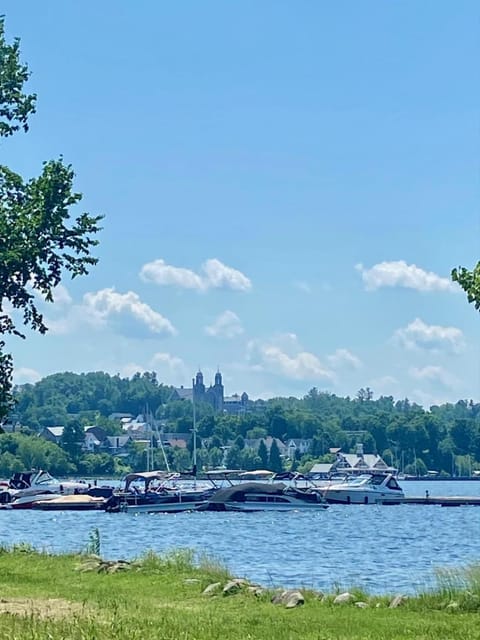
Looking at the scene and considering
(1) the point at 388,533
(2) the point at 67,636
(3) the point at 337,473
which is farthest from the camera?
(3) the point at 337,473

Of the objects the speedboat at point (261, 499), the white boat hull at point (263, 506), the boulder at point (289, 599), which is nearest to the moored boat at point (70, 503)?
the speedboat at point (261, 499)

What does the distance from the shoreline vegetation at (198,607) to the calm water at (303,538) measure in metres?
7.59

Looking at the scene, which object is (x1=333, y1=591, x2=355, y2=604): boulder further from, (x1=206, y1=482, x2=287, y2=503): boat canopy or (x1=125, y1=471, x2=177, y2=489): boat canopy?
(x1=125, y1=471, x2=177, y2=489): boat canopy

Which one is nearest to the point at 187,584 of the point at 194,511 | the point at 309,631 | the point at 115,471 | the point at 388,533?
the point at 309,631

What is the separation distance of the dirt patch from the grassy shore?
16 millimetres

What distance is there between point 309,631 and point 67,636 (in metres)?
4.26

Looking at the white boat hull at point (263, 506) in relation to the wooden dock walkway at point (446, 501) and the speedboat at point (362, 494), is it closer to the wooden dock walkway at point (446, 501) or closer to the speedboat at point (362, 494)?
the speedboat at point (362, 494)

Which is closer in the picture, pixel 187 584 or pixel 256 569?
pixel 187 584

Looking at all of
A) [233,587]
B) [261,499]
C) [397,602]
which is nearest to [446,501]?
[261,499]

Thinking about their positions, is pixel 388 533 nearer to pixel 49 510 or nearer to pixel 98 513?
pixel 98 513

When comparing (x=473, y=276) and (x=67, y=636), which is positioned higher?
(x=473, y=276)

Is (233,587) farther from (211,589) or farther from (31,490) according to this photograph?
(31,490)

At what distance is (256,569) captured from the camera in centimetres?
3841

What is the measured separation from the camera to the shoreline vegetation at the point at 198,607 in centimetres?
1529
